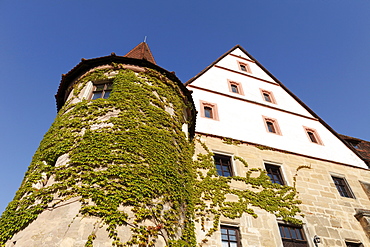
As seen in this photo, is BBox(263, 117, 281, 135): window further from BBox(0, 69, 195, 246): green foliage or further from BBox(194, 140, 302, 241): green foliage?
BBox(0, 69, 195, 246): green foliage

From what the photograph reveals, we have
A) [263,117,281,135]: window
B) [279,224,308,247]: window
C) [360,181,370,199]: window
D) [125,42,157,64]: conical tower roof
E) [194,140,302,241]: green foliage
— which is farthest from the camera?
[263,117,281,135]: window

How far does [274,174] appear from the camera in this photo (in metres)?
10.8

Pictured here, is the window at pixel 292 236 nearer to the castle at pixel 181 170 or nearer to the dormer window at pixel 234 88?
the castle at pixel 181 170

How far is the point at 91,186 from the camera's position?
17.1 feet

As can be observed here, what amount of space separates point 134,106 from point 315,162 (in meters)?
9.65

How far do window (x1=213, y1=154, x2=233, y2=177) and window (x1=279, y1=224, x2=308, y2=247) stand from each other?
2.66 meters

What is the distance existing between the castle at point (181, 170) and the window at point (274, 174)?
0.19 ft

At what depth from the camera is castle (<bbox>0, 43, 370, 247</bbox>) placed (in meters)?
5.07

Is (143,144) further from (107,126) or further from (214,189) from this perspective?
(214,189)

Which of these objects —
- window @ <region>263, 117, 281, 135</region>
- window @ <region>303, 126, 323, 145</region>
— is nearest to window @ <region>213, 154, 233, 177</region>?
window @ <region>263, 117, 281, 135</region>

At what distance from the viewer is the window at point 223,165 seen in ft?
32.3

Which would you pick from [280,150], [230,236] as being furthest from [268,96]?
[230,236]

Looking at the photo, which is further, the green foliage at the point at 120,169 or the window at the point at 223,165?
the window at the point at 223,165

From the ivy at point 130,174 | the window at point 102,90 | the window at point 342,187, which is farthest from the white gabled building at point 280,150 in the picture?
the window at point 102,90
